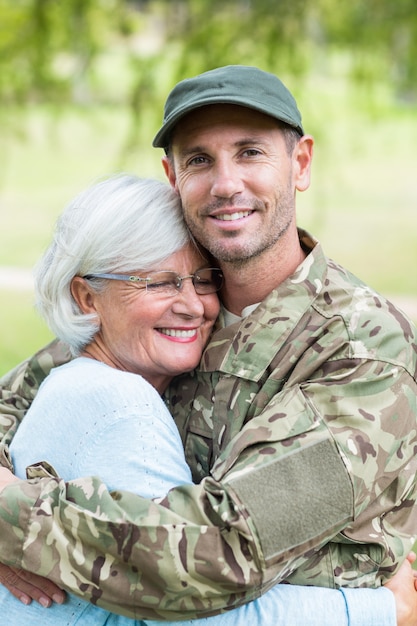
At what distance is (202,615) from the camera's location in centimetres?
225

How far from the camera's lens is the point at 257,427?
2.30 metres

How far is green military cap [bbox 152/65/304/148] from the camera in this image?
2.59m

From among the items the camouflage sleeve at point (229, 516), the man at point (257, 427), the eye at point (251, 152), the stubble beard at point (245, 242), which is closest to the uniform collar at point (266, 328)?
the man at point (257, 427)

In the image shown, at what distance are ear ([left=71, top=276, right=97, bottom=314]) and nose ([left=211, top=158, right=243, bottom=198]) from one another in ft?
1.57

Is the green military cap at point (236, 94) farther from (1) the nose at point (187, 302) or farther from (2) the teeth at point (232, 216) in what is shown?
(1) the nose at point (187, 302)

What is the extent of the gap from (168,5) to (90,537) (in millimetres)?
6208

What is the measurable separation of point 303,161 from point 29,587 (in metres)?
1.51

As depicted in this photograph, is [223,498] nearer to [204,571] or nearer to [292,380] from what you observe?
[204,571]

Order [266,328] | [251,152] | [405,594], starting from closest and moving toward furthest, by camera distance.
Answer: [405,594]
[266,328]
[251,152]

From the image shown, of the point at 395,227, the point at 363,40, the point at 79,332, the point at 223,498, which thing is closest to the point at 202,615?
the point at 223,498

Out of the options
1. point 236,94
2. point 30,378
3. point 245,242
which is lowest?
point 30,378

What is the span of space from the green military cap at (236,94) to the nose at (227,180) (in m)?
0.18

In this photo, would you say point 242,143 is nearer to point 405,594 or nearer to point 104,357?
point 104,357

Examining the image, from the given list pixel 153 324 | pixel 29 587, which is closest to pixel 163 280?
pixel 153 324
